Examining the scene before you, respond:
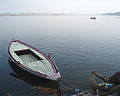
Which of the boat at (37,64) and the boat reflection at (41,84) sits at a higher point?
the boat at (37,64)

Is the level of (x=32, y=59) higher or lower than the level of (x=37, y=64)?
lower

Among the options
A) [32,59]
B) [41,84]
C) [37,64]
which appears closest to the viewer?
[41,84]

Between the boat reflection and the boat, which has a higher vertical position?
the boat

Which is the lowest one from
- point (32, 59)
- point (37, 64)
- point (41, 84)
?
point (41, 84)

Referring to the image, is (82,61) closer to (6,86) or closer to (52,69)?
(52,69)

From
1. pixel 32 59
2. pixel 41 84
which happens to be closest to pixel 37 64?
pixel 41 84

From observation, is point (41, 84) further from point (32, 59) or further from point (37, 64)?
point (32, 59)

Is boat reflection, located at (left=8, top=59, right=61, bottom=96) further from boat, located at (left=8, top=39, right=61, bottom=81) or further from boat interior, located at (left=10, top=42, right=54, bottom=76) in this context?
boat interior, located at (left=10, top=42, right=54, bottom=76)

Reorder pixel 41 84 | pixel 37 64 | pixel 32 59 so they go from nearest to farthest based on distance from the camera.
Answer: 1. pixel 41 84
2. pixel 37 64
3. pixel 32 59

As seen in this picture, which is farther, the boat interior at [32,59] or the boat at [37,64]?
the boat interior at [32,59]

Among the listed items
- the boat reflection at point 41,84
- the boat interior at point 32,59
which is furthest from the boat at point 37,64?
the boat reflection at point 41,84

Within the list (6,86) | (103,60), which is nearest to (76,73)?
(103,60)

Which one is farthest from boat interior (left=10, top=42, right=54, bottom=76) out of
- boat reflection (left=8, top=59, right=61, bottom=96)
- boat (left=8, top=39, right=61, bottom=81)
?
boat reflection (left=8, top=59, right=61, bottom=96)

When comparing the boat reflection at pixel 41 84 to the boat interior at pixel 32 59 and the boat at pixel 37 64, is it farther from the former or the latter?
the boat interior at pixel 32 59
